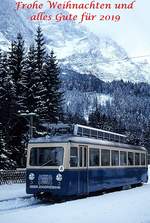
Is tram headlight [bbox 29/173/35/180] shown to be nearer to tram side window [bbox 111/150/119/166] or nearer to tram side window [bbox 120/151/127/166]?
tram side window [bbox 111/150/119/166]

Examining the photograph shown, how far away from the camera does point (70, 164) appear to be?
19.1m

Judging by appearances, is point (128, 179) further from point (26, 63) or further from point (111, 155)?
point (26, 63)

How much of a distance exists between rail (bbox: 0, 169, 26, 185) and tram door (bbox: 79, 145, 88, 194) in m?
11.6

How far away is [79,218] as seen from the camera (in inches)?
479

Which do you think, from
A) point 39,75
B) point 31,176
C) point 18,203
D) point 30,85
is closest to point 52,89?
point 39,75

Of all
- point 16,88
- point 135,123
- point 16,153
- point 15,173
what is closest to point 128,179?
point 15,173

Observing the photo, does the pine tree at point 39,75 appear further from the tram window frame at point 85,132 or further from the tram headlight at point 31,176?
the tram headlight at point 31,176

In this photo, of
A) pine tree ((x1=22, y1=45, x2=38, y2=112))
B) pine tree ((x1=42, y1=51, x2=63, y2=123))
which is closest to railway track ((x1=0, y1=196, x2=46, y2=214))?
pine tree ((x1=22, y1=45, x2=38, y2=112))

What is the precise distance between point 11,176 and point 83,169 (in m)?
A: 12.6

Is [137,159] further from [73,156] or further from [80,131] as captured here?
[73,156]

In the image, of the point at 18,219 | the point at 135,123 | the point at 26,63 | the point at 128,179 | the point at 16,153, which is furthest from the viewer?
the point at 135,123

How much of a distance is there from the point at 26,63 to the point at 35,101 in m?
3.95

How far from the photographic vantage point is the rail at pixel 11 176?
30938 mm

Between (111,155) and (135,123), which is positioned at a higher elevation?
(135,123)
